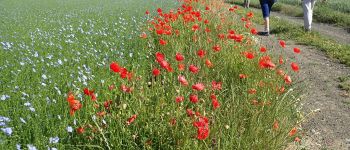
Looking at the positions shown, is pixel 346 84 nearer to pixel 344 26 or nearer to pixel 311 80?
pixel 311 80

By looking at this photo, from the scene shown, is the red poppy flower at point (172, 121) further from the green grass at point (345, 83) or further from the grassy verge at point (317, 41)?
the grassy verge at point (317, 41)

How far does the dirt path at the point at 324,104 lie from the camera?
3572 millimetres

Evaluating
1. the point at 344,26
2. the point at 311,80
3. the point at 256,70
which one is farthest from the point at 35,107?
the point at 344,26

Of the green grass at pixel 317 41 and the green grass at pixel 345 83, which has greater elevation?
the green grass at pixel 317 41

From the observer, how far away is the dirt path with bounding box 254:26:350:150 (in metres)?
3.57

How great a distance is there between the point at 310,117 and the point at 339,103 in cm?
76

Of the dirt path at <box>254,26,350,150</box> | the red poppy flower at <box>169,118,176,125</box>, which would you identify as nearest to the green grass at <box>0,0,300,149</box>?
the red poppy flower at <box>169,118,176,125</box>

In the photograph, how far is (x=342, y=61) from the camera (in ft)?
21.7

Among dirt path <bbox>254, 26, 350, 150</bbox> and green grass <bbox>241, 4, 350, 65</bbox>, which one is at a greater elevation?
green grass <bbox>241, 4, 350, 65</bbox>

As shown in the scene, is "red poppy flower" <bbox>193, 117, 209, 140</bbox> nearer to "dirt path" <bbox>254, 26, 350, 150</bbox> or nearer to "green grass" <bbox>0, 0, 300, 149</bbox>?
"green grass" <bbox>0, 0, 300, 149</bbox>

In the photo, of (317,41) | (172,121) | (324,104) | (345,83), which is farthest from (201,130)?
(317,41)

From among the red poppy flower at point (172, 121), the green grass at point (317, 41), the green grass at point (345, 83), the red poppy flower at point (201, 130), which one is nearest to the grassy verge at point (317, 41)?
the green grass at point (317, 41)

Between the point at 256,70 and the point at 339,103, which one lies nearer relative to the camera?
the point at 256,70

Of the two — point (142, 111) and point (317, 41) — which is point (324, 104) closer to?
point (142, 111)
